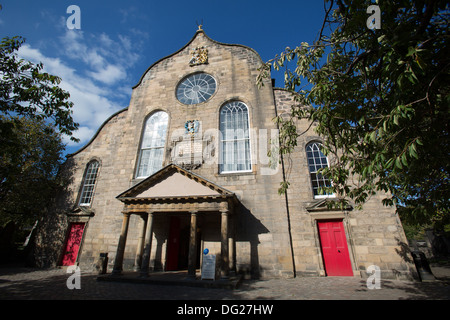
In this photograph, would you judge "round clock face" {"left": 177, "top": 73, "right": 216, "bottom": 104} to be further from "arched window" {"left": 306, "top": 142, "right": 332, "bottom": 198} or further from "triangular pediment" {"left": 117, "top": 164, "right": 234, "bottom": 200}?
"arched window" {"left": 306, "top": 142, "right": 332, "bottom": 198}

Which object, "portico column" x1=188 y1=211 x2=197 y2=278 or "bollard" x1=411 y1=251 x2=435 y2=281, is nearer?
"bollard" x1=411 y1=251 x2=435 y2=281

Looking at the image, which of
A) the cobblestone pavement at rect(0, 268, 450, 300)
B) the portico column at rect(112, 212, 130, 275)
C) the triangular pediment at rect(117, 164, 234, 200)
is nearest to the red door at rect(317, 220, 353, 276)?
the cobblestone pavement at rect(0, 268, 450, 300)

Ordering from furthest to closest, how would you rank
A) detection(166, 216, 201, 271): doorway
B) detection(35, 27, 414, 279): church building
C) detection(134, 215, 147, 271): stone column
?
detection(166, 216, 201, 271): doorway
detection(134, 215, 147, 271): stone column
detection(35, 27, 414, 279): church building

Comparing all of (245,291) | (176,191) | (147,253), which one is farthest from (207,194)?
(245,291)

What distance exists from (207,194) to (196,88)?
7.87 m

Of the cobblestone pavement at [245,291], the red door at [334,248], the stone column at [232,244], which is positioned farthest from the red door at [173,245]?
the red door at [334,248]

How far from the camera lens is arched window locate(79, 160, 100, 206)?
42.3 feet

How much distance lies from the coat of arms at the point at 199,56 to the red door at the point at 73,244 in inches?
494

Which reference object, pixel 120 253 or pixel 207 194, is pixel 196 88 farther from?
pixel 120 253

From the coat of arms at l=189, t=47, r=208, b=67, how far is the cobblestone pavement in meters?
13.1

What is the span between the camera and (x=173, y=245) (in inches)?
412

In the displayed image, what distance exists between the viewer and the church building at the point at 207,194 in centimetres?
877
